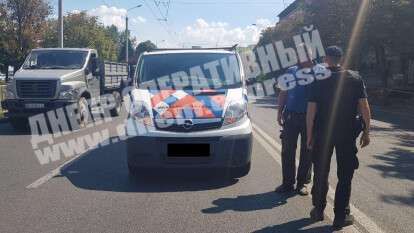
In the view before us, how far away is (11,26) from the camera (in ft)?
95.3

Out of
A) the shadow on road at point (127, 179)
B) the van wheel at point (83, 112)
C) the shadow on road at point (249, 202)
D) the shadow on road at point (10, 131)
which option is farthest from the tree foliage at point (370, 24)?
the shadow on road at point (249, 202)

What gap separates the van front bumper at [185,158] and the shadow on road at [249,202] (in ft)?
2.05

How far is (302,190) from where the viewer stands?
5.91 m

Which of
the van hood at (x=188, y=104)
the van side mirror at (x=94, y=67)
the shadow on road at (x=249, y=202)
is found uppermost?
the van side mirror at (x=94, y=67)

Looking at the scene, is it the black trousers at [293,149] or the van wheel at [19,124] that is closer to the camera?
the black trousers at [293,149]

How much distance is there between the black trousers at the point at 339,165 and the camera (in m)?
4.62

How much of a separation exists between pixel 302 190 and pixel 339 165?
4.33 ft

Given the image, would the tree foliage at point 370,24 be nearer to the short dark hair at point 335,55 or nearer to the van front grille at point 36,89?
the van front grille at point 36,89

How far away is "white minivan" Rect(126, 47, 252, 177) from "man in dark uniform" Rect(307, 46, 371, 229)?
162 cm

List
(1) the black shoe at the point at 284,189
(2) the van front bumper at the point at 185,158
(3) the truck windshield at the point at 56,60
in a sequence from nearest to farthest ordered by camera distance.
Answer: (1) the black shoe at the point at 284,189 → (2) the van front bumper at the point at 185,158 → (3) the truck windshield at the point at 56,60

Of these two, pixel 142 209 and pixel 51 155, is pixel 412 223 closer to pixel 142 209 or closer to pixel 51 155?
pixel 142 209

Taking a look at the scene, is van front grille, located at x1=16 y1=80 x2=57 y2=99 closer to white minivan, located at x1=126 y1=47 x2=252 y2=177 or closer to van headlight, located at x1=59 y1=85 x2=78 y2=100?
van headlight, located at x1=59 y1=85 x2=78 y2=100

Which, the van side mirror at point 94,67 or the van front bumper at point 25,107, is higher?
the van side mirror at point 94,67

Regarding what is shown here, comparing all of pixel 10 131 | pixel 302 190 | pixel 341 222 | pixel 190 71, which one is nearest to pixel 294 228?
pixel 341 222
